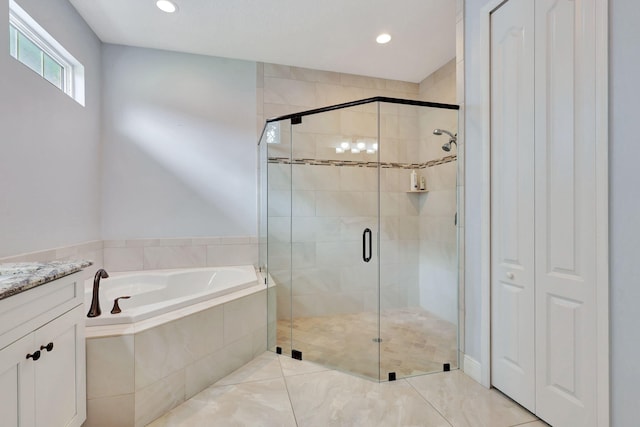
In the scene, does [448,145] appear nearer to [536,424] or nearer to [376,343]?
[376,343]

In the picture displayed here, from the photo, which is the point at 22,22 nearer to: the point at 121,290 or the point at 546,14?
the point at 121,290

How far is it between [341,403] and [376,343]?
0.80 metres

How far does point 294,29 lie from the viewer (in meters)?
2.66

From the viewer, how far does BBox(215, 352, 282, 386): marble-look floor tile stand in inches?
81.3

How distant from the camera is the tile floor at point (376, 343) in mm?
2223

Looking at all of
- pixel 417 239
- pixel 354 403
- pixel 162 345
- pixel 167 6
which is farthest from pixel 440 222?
pixel 167 6

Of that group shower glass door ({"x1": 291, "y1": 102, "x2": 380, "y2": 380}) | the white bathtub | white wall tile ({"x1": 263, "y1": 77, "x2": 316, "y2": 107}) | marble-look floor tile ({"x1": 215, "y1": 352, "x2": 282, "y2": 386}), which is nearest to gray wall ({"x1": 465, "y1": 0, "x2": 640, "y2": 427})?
shower glass door ({"x1": 291, "y1": 102, "x2": 380, "y2": 380})

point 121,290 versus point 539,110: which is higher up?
point 539,110

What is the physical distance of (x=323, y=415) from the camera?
170 cm

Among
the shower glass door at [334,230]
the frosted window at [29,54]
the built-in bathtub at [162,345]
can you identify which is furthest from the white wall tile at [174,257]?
the frosted window at [29,54]

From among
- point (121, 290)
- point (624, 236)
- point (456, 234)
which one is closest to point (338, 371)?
point (456, 234)

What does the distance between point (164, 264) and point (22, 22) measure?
2.06m

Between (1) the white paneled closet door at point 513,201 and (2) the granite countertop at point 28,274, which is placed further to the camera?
(1) the white paneled closet door at point 513,201

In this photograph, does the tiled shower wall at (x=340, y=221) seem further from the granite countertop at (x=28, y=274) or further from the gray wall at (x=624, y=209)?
the granite countertop at (x=28, y=274)
